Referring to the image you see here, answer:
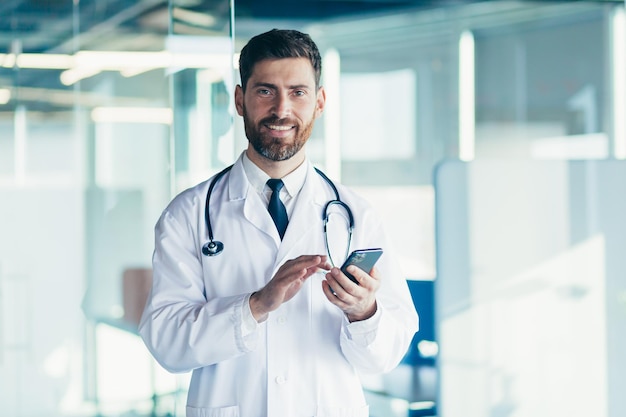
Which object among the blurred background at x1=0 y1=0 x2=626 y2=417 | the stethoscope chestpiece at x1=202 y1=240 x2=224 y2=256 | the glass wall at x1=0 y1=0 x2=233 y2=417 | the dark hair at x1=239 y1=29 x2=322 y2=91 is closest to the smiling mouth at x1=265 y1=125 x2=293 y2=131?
the dark hair at x1=239 y1=29 x2=322 y2=91

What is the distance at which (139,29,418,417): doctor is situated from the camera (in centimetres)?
144

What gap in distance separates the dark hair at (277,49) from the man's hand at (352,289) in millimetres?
406

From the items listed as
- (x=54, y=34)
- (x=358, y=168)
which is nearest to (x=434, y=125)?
(x=358, y=168)

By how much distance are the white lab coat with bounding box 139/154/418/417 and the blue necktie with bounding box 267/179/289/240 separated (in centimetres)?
2

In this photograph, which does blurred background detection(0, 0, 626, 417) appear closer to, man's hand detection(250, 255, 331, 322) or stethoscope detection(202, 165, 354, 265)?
stethoscope detection(202, 165, 354, 265)

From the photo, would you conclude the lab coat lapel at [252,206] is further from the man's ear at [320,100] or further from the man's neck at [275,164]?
the man's ear at [320,100]

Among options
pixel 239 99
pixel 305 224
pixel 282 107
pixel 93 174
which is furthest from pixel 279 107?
pixel 93 174

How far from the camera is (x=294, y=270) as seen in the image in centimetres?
132

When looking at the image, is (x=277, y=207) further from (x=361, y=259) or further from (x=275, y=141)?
(x=361, y=259)

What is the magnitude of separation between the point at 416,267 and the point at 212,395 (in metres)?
3.33

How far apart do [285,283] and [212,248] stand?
24 centimetres

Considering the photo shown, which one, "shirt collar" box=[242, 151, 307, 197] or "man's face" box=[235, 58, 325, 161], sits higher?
"man's face" box=[235, 58, 325, 161]

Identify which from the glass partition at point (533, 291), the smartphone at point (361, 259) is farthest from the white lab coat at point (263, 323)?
the glass partition at point (533, 291)

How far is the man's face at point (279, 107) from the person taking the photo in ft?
4.90
